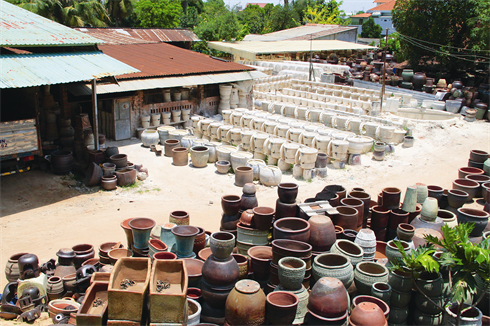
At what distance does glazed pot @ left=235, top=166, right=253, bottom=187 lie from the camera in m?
12.0

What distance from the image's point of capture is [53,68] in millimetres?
11328

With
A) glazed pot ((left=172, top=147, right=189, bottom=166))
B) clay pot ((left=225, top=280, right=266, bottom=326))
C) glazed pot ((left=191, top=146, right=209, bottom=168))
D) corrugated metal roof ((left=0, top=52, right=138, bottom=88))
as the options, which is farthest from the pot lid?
glazed pot ((left=172, top=147, right=189, bottom=166))

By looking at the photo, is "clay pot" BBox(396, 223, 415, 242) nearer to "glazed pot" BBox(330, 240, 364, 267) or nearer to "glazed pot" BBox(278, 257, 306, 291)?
"glazed pot" BBox(330, 240, 364, 267)

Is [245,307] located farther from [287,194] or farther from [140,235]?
[287,194]

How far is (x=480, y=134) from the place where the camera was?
18.7 m

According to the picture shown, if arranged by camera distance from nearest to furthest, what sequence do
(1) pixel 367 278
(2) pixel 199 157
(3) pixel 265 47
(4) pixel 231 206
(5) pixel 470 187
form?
(1) pixel 367 278 → (4) pixel 231 206 → (5) pixel 470 187 → (2) pixel 199 157 → (3) pixel 265 47

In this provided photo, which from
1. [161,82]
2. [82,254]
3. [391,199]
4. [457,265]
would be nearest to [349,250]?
[457,265]

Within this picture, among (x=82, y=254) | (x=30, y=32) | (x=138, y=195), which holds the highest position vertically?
(x=30, y=32)

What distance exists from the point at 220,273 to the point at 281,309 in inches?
37.6

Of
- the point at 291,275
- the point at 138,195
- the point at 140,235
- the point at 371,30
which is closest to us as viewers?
the point at 291,275

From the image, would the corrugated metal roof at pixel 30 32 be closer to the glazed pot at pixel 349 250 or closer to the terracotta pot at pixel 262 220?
the terracotta pot at pixel 262 220

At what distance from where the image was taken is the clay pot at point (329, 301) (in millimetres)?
5383

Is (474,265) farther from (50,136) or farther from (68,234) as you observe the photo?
(50,136)

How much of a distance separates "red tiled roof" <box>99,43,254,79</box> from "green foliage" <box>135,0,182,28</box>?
14.8 meters
